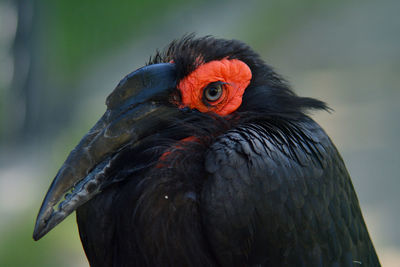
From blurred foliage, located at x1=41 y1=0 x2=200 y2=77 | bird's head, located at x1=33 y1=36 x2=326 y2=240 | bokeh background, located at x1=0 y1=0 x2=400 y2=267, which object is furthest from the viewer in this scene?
blurred foliage, located at x1=41 y1=0 x2=200 y2=77

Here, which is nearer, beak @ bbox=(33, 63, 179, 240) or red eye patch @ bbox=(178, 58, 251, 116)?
beak @ bbox=(33, 63, 179, 240)

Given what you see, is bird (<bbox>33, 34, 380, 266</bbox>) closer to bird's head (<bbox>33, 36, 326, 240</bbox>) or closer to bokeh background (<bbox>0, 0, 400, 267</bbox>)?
bird's head (<bbox>33, 36, 326, 240</bbox>)

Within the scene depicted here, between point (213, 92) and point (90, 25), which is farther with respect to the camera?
point (90, 25)

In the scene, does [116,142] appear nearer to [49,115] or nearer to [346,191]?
[346,191]

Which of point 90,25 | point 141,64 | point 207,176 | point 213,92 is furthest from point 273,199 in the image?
point 90,25

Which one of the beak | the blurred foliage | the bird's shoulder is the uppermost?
the blurred foliage

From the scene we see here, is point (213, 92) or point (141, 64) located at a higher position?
point (141, 64)

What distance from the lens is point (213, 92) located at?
2.65 m

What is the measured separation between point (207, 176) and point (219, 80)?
1.53 feet

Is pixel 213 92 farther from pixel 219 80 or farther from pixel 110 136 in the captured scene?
pixel 110 136

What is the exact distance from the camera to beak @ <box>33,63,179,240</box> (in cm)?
239

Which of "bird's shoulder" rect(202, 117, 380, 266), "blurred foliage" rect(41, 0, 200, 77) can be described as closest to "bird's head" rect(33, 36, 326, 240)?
"bird's shoulder" rect(202, 117, 380, 266)

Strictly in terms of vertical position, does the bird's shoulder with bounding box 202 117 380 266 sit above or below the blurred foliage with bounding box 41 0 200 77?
below

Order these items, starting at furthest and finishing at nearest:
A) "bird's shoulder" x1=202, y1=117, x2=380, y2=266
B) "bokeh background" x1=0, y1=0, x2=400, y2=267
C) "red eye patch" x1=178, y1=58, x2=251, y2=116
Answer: "bokeh background" x1=0, y1=0, x2=400, y2=267, "red eye patch" x1=178, y1=58, x2=251, y2=116, "bird's shoulder" x1=202, y1=117, x2=380, y2=266
